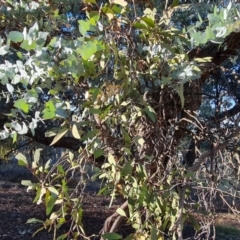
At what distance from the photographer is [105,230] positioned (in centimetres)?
143

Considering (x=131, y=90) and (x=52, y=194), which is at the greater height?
(x=131, y=90)

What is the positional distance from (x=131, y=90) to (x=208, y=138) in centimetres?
36

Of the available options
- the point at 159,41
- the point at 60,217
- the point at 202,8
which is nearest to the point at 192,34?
the point at 159,41

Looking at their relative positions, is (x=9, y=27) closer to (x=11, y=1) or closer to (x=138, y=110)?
(x=11, y=1)

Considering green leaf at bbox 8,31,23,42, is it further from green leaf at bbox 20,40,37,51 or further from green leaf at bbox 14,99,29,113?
green leaf at bbox 14,99,29,113

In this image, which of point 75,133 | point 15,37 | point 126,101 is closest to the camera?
point 15,37

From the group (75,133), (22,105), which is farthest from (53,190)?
(22,105)

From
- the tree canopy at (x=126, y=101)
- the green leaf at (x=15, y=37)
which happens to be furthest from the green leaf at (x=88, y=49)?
the green leaf at (x=15, y=37)

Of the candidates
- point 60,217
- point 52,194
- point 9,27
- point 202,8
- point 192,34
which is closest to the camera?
point 192,34

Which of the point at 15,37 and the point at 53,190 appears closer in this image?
the point at 15,37

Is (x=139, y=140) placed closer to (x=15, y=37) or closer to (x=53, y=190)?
(x=53, y=190)

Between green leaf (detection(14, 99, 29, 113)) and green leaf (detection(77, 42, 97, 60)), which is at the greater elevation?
green leaf (detection(77, 42, 97, 60))

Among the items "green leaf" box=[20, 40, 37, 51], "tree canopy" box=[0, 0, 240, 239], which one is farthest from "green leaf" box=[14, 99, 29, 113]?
"green leaf" box=[20, 40, 37, 51]

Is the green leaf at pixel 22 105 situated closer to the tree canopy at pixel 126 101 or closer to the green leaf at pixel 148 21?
the tree canopy at pixel 126 101
